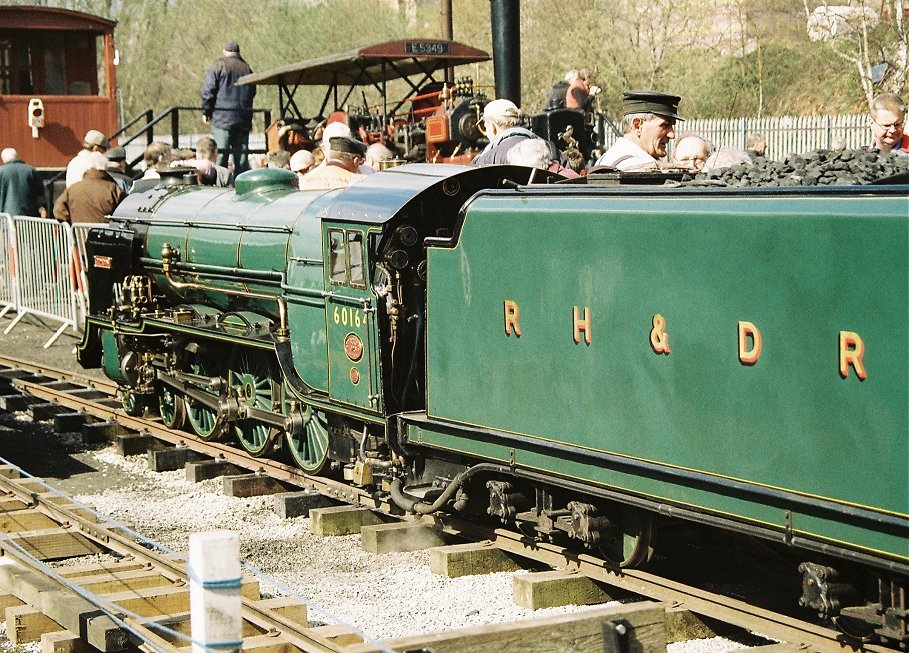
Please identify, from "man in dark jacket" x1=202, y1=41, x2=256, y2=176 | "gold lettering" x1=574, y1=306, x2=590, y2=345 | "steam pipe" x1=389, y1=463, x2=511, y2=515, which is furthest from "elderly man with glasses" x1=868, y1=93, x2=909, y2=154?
"man in dark jacket" x1=202, y1=41, x2=256, y2=176

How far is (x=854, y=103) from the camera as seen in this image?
32625 mm

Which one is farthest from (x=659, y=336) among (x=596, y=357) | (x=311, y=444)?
(x=311, y=444)

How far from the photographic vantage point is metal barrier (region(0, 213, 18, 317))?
60.0ft

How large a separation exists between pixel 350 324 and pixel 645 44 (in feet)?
103

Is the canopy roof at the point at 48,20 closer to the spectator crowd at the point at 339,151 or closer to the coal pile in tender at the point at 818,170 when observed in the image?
the spectator crowd at the point at 339,151

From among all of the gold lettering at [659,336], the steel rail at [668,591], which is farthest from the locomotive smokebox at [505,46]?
the gold lettering at [659,336]

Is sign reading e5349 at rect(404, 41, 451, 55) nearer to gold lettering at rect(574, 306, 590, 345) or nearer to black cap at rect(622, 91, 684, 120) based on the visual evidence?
black cap at rect(622, 91, 684, 120)

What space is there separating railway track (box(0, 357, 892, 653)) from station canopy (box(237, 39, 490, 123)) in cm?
917

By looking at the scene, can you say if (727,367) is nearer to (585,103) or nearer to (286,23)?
(585,103)

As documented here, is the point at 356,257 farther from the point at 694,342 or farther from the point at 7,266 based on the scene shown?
the point at 7,266

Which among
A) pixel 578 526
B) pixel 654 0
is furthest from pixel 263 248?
pixel 654 0

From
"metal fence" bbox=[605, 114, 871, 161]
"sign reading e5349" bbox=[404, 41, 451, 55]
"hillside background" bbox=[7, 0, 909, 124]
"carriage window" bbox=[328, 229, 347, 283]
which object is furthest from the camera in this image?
"hillside background" bbox=[7, 0, 909, 124]

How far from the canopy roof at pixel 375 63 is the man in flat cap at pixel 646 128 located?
12430 mm

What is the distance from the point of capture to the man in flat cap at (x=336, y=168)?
10.4 metres
